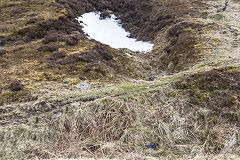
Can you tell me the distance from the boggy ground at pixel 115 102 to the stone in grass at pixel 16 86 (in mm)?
51

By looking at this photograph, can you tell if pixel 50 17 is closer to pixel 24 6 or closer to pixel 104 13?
pixel 24 6

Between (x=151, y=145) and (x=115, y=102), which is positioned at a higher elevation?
(x=115, y=102)

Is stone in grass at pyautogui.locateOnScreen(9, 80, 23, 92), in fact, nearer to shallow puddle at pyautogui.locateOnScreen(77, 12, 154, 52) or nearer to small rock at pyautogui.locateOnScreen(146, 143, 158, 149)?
small rock at pyautogui.locateOnScreen(146, 143, 158, 149)

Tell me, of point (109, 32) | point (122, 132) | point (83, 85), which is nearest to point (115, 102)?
point (122, 132)

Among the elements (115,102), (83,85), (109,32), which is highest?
(115,102)

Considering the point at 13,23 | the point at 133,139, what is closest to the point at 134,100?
the point at 133,139

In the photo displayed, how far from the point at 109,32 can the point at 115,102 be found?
62.8ft

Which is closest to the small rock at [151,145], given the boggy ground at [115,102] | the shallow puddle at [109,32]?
the boggy ground at [115,102]

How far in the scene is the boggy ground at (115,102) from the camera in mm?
6484

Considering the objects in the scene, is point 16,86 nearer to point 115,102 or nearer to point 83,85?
point 83,85

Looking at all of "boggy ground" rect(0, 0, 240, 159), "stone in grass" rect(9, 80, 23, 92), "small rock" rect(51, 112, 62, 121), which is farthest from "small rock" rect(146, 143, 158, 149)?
"stone in grass" rect(9, 80, 23, 92)

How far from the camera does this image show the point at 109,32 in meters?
25.3

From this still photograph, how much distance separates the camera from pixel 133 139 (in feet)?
22.6

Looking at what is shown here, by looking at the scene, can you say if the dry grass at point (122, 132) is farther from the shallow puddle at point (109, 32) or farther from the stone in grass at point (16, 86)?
the shallow puddle at point (109, 32)
